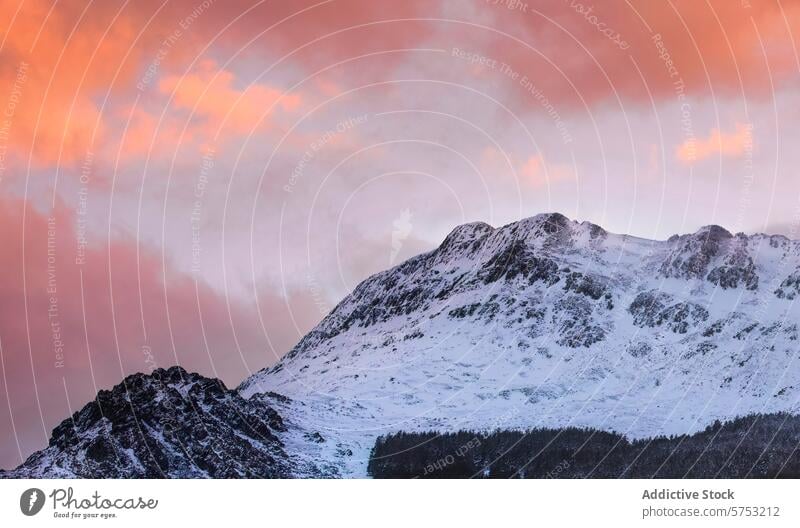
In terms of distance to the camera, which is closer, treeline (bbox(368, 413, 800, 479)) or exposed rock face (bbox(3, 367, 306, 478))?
exposed rock face (bbox(3, 367, 306, 478))

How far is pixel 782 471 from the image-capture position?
189m

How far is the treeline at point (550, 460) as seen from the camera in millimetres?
179000

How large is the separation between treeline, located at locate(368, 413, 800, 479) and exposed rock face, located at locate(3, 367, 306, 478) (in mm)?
21540

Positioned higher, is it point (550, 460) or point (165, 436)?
point (165, 436)

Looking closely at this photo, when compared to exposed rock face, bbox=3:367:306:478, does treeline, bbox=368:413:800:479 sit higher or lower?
lower

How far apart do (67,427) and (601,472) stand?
306 feet

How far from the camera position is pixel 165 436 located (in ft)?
498

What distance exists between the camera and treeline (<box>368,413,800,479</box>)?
179000 mm

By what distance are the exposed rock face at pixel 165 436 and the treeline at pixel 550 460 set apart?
21.5m

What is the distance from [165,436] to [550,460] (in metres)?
72.6

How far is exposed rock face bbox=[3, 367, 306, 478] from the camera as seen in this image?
138 m

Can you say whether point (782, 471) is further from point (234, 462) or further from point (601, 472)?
point (234, 462)
